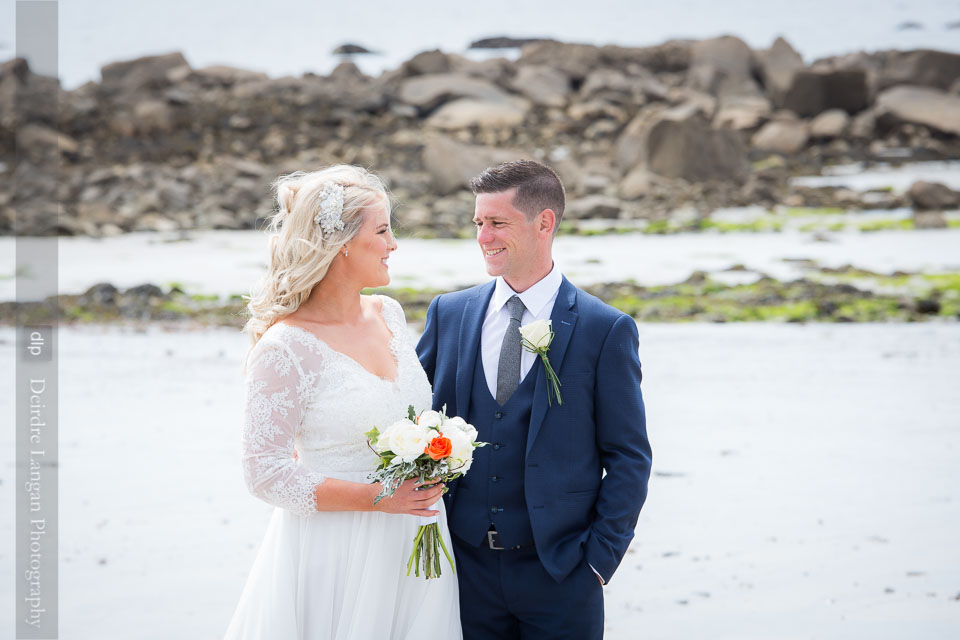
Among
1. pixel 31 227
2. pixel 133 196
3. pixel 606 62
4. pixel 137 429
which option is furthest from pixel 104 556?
pixel 606 62

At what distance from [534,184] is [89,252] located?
19.0m

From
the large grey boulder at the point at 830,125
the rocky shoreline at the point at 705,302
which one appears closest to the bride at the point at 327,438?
the rocky shoreline at the point at 705,302

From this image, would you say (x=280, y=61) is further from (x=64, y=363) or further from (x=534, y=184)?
(x=534, y=184)

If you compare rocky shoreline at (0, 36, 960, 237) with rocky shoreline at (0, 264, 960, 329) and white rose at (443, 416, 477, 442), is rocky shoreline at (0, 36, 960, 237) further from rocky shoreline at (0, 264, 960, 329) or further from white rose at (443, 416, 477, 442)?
white rose at (443, 416, 477, 442)

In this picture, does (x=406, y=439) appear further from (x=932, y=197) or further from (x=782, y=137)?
(x=782, y=137)

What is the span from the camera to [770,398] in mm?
10273

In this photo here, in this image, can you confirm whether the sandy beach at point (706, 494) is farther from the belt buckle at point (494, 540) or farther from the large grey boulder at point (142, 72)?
the large grey boulder at point (142, 72)

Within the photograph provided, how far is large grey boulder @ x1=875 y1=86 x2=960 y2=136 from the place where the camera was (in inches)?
1169

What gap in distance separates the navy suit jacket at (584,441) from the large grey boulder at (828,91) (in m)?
30.2

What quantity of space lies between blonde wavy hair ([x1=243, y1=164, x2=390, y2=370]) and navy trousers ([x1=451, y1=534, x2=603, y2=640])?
0.91 meters

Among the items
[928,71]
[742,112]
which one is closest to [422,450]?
[742,112]

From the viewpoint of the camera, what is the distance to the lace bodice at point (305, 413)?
284 centimetres

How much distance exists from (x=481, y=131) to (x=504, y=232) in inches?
1119

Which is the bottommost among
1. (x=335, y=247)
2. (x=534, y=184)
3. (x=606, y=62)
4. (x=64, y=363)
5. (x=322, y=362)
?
(x=64, y=363)
